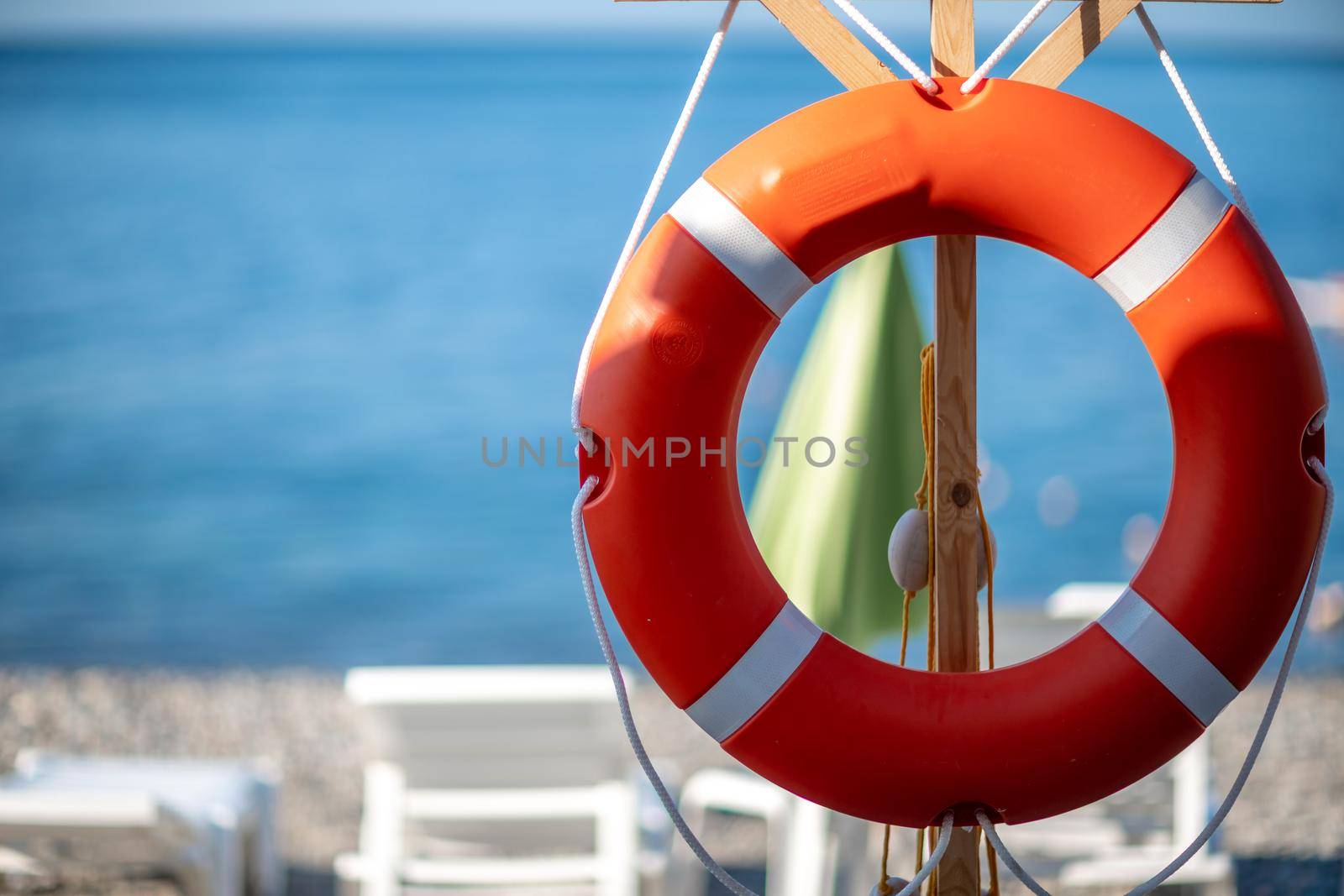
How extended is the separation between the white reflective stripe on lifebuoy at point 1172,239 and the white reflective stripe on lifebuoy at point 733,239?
34cm

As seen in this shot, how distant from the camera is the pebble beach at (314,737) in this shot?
10.3 feet

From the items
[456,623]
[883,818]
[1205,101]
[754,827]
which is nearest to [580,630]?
[456,623]

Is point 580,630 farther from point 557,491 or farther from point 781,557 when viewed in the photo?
point 781,557

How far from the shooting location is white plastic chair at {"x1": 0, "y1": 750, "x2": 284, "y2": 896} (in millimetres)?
2217

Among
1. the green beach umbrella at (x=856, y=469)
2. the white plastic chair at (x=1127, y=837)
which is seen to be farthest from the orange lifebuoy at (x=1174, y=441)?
the white plastic chair at (x=1127, y=837)

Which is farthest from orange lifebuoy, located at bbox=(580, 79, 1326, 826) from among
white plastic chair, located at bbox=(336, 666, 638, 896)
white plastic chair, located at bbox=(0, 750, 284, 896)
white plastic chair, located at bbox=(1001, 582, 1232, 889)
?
white plastic chair, located at bbox=(0, 750, 284, 896)

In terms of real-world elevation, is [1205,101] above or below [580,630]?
above

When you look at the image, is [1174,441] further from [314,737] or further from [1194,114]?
[314,737]

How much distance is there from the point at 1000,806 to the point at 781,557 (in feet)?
2.67

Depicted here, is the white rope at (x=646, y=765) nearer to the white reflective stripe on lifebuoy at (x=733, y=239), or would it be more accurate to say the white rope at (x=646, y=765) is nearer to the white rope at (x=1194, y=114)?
the white reflective stripe on lifebuoy at (x=733, y=239)

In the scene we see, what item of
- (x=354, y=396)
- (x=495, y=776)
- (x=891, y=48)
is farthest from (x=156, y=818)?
(x=354, y=396)

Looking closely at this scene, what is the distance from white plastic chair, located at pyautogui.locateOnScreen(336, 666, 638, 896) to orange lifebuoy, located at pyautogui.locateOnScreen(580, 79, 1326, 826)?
934 mm

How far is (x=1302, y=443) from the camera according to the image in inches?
51.8

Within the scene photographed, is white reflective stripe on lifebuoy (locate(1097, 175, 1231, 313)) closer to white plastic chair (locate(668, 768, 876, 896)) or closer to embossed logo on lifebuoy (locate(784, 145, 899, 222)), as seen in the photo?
embossed logo on lifebuoy (locate(784, 145, 899, 222))
